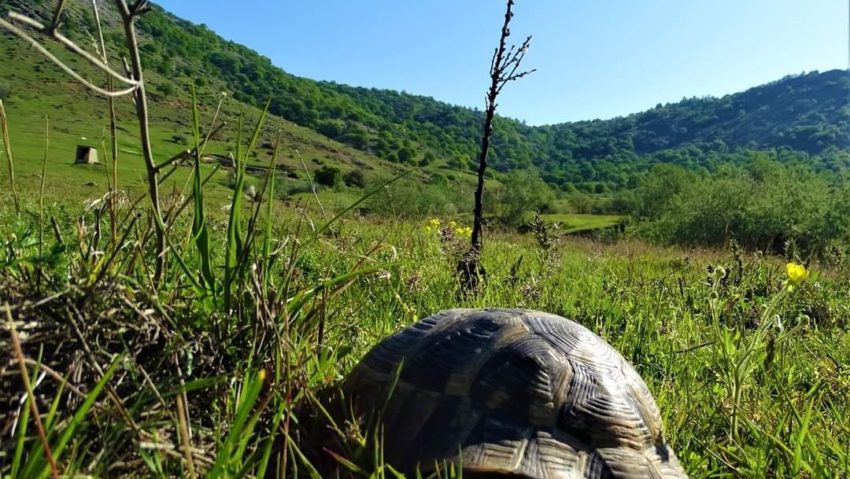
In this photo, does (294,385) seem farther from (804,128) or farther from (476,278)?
(804,128)

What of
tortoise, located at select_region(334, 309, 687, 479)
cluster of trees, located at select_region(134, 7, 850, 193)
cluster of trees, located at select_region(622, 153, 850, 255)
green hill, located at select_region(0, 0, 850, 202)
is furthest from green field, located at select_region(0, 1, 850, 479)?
cluster of trees, located at select_region(134, 7, 850, 193)

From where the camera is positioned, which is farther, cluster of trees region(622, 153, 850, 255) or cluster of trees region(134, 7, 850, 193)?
cluster of trees region(134, 7, 850, 193)

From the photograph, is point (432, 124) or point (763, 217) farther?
point (432, 124)

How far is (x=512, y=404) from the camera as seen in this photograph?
1604 millimetres

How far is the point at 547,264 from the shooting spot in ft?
14.9

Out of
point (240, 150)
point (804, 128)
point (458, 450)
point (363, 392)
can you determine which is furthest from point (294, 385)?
point (804, 128)

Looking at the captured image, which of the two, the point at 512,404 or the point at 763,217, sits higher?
the point at 763,217

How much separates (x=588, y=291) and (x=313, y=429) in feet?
11.0

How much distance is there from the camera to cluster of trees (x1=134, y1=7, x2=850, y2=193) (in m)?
125

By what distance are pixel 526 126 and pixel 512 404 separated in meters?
189

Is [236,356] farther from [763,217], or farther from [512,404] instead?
[763,217]

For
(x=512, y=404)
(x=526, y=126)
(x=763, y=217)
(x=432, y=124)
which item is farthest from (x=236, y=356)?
(x=526, y=126)

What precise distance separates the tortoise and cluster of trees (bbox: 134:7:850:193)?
97215mm

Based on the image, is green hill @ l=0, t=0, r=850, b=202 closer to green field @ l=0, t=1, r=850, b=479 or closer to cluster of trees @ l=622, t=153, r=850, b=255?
cluster of trees @ l=622, t=153, r=850, b=255
